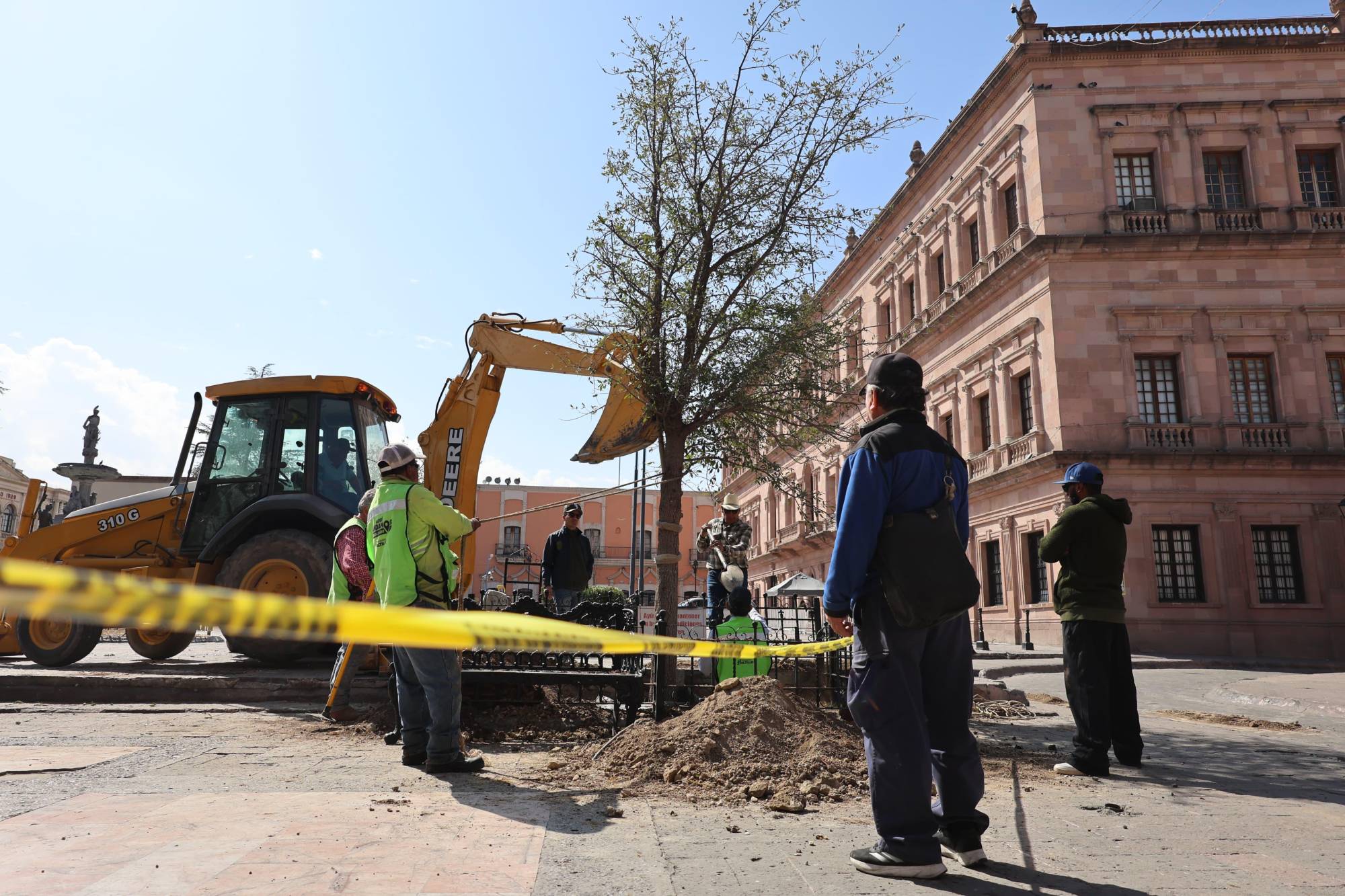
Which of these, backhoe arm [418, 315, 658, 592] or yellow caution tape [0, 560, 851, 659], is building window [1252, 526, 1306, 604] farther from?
yellow caution tape [0, 560, 851, 659]

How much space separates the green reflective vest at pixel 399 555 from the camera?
496 cm

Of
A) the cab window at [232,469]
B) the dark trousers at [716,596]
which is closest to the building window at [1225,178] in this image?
the dark trousers at [716,596]

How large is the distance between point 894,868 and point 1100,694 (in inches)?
104

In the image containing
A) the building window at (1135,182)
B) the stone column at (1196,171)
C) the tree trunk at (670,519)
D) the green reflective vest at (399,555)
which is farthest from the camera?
the building window at (1135,182)

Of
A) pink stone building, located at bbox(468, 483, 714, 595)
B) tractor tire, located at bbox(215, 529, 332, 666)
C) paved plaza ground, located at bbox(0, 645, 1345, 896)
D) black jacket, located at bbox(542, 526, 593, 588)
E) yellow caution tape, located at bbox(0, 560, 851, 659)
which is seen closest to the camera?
yellow caution tape, located at bbox(0, 560, 851, 659)

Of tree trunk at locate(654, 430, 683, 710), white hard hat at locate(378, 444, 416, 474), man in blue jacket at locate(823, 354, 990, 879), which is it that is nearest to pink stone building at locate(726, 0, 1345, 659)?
tree trunk at locate(654, 430, 683, 710)

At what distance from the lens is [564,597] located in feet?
31.9

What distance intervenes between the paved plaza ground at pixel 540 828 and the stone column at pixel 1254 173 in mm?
21408

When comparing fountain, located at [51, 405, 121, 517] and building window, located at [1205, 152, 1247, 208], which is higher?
building window, located at [1205, 152, 1247, 208]

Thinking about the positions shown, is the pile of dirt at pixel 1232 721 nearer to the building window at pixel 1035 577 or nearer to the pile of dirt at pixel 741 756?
the pile of dirt at pixel 741 756

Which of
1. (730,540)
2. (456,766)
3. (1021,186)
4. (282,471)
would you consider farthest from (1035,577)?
(456,766)

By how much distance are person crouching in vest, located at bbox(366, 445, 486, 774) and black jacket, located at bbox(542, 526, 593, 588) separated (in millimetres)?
4539

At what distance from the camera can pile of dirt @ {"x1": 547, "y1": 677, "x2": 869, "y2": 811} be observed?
4293mm

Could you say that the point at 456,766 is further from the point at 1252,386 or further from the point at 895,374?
the point at 1252,386
